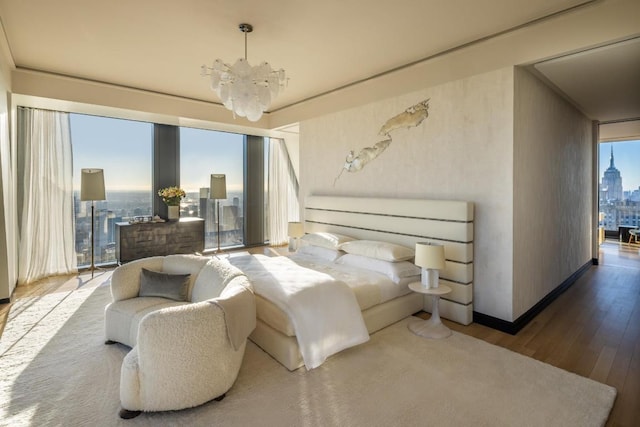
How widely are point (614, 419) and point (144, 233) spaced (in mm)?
5916

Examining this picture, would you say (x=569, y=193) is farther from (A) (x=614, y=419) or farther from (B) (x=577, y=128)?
(A) (x=614, y=419)

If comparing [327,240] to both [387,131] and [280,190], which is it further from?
[280,190]

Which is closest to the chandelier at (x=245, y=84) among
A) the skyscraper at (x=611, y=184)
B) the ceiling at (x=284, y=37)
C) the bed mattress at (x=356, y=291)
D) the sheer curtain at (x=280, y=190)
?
the ceiling at (x=284, y=37)

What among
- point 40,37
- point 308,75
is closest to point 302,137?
point 308,75

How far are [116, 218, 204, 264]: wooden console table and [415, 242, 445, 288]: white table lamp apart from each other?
429cm

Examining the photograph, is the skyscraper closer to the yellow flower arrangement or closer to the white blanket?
the white blanket

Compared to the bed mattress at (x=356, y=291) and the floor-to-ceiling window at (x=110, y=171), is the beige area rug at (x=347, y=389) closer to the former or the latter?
the bed mattress at (x=356, y=291)

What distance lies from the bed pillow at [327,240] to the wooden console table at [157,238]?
95.7 inches

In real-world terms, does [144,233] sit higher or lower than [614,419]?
higher

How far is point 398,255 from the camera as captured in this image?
11.8 ft

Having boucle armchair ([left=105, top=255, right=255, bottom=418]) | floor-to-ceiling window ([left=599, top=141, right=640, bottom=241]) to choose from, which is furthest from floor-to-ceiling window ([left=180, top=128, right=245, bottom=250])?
floor-to-ceiling window ([left=599, top=141, right=640, bottom=241])

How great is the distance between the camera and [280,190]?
770 centimetres

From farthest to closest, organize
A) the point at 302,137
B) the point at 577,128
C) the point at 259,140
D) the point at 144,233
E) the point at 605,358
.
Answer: the point at 259,140, the point at 302,137, the point at 144,233, the point at 577,128, the point at 605,358

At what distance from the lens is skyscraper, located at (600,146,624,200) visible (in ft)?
27.2
